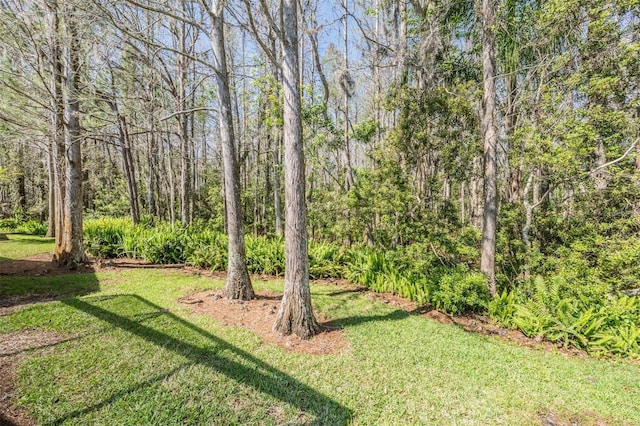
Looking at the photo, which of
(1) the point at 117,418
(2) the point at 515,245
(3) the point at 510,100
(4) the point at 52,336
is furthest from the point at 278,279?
(3) the point at 510,100

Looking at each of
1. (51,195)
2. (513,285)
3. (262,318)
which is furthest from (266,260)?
(51,195)

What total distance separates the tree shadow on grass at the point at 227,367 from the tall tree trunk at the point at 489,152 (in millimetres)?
3943

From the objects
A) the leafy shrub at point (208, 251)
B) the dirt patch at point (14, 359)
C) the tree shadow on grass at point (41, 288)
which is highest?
the leafy shrub at point (208, 251)

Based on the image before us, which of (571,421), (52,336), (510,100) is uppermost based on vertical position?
(510,100)

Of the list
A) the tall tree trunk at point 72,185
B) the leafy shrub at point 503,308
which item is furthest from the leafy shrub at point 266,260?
the leafy shrub at point 503,308

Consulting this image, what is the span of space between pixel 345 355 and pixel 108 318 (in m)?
3.44

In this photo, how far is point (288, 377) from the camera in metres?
2.96

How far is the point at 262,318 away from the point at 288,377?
1355 millimetres

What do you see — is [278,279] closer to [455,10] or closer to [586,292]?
[586,292]

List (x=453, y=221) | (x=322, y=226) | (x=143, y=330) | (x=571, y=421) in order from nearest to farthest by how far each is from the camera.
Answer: (x=571, y=421) → (x=143, y=330) → (x=453, y=221) → (x=322, y=226)

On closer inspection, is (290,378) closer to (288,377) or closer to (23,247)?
(288,377)

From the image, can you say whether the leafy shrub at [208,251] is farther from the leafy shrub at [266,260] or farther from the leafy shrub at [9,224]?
the leafy shrub at [9,224]

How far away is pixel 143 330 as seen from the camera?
12.2ft

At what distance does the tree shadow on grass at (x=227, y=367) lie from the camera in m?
2.52
